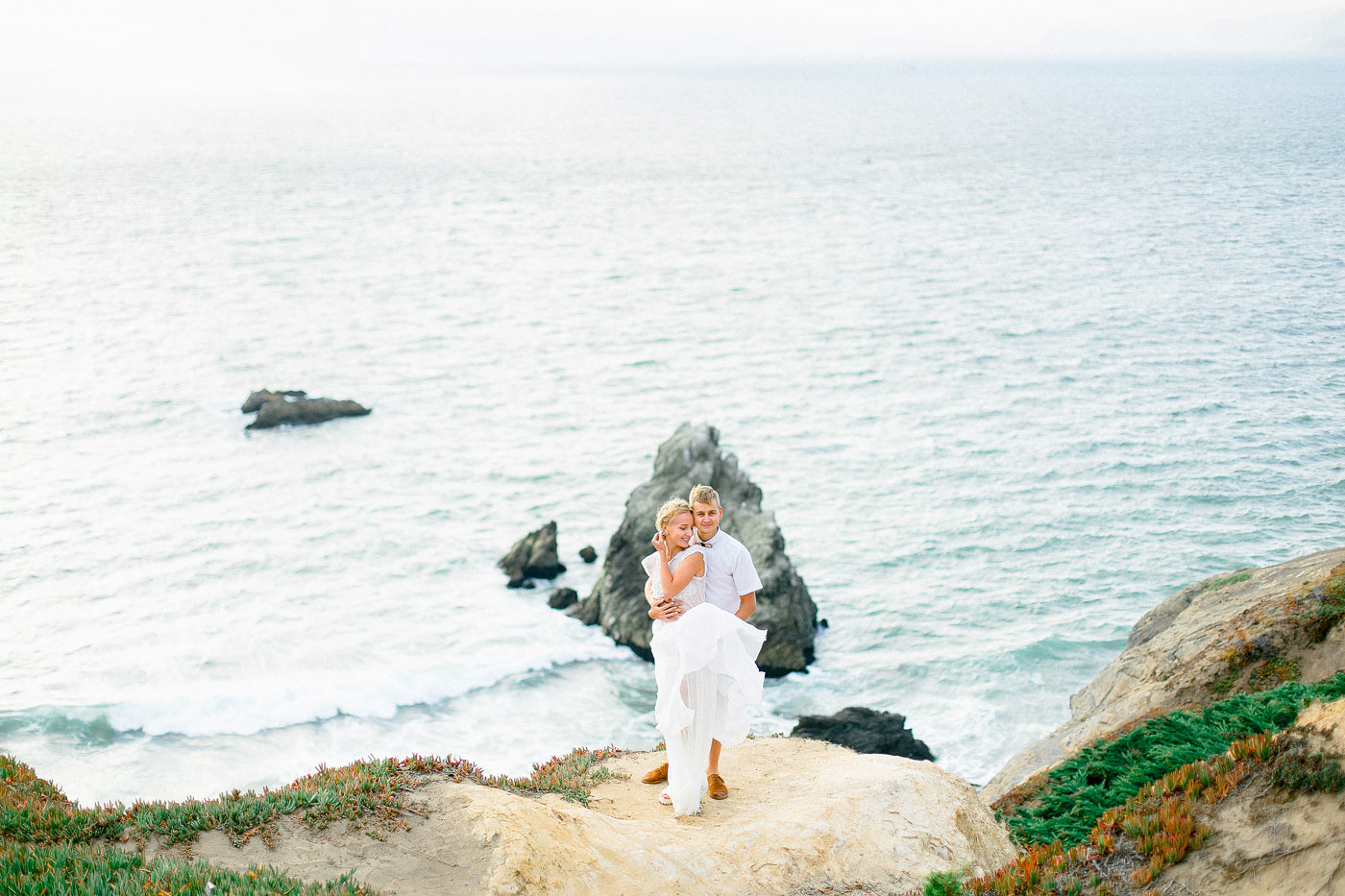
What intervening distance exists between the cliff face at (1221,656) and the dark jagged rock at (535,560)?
2044cm

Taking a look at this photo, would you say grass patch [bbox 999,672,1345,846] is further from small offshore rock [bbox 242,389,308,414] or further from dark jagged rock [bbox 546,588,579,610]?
small offshore rock [bbox 242,389,308,414]

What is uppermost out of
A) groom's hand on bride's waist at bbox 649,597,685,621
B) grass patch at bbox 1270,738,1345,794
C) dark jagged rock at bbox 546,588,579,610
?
groom's hand on bride's waist at bbox 649,597,685,621

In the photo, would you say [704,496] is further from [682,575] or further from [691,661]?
[691,661]

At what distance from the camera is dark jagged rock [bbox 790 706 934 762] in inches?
799

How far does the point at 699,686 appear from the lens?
375 inches

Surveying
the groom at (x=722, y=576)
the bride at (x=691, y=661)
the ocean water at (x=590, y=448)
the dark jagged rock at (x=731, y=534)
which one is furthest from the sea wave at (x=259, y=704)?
the groom at (x=722, y=576)

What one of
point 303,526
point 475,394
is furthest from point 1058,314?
point 303,526

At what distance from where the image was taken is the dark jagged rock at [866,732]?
20.3m

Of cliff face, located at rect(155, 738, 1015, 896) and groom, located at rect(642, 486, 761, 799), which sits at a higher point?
groom, located at rect(642, 486, 761, 799)

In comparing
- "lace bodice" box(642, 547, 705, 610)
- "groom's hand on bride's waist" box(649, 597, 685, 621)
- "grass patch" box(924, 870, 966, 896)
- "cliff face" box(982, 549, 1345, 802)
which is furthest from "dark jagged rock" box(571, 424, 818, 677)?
"grass patch" box(924, 870, 966, 896)

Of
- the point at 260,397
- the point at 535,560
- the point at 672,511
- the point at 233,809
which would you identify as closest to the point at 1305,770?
the point at 672,511

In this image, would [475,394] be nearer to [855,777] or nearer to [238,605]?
[238,605]

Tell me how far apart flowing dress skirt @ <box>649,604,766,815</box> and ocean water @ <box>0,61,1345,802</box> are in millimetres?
14740

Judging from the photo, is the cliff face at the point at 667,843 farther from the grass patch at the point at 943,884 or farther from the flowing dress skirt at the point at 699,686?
the flowing dress skirt at the point at 699,686
